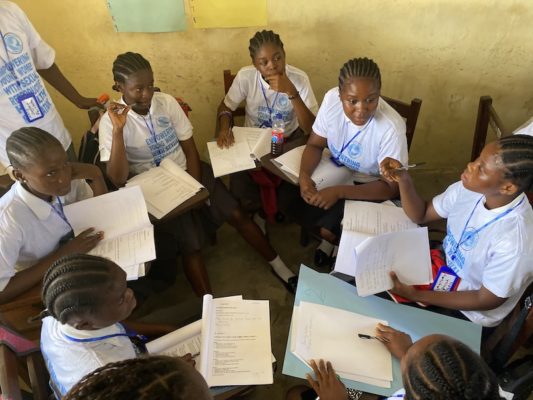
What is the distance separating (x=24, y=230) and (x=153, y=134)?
770 millimetres

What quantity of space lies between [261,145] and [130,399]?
1.56m

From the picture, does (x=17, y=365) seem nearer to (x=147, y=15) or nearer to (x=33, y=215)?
(x=33, y=215)

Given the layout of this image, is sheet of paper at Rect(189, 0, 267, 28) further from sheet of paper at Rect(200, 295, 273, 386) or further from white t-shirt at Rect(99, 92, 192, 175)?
sheet of paper at Rect(200, 295, 273, 386)

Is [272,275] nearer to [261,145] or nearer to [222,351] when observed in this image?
[261,145]

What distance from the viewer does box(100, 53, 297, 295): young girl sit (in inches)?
72.7

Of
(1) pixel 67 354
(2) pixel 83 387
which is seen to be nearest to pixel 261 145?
(1) pixel 67 354

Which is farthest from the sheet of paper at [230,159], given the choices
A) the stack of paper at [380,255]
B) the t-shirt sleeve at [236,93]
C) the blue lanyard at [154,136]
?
the stack of paper at [380,255]

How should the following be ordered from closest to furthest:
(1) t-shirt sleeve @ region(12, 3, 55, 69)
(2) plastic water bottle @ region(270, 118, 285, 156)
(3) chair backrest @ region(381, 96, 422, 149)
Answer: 1. (1) t-shirt sleeve @ region(12, 3, 55, 69)
2. (2) plastic water bottle @ region(270, 118, 285, 156)
3. (3) chair backrest @ region(381, 96, 422, 149)

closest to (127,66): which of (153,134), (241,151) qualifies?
(153,134)

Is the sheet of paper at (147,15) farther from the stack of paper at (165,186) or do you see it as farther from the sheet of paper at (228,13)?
the stack of paper at (165,186)

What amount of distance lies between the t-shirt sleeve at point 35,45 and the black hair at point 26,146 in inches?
29.1

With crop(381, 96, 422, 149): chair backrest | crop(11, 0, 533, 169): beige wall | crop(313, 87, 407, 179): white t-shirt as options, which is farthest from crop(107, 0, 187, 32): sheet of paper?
crop(381, 96, 422, 149): chair backrest

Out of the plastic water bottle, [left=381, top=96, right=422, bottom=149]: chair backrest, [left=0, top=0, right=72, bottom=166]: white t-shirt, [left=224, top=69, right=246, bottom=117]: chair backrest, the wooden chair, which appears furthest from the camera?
[left=224, top=69, right=246, bottom=117]: chair backrest

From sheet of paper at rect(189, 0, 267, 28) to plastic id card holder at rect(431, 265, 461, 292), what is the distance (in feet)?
5.60
